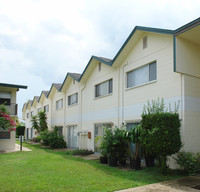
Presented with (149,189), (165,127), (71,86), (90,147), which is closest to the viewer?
(149,189)

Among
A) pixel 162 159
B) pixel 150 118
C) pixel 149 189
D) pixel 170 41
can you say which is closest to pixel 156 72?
pixel 170 41

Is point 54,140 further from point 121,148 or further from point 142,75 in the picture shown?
point 142,75

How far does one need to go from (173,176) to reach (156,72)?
16.7ft

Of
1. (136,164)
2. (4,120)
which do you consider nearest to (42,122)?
(4,120)

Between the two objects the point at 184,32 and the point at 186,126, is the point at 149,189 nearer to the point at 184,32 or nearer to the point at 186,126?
the point at 186,126

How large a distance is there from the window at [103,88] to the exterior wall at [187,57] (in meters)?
6.33

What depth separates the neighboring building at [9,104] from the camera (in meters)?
19.5

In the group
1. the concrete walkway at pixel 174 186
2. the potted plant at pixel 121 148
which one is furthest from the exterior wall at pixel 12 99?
the concrete walkway at pixel 174 186

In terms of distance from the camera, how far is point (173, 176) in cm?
868

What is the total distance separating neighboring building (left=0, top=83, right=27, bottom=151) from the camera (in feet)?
64.1

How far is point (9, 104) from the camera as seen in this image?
2061cm

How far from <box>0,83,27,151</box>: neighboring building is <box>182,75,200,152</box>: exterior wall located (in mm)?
14666

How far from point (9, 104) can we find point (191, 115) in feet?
53.4

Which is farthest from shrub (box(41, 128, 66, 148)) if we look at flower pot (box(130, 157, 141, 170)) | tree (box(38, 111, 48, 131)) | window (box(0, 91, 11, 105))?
flower pot (box(130, 157, 141, 170))
